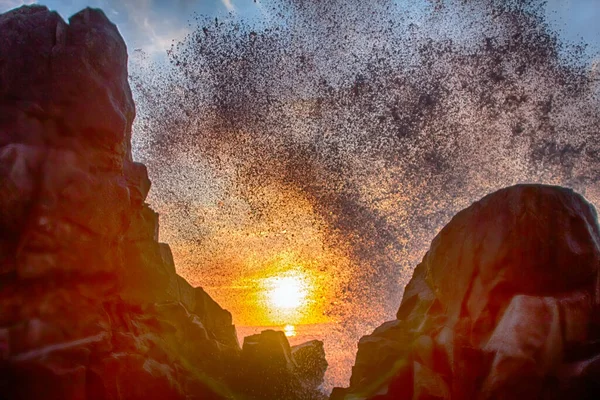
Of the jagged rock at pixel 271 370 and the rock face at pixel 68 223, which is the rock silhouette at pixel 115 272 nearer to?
the rock face at pixel 68 223

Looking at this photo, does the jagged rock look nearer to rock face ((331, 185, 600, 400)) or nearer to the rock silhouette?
the rock silhouette

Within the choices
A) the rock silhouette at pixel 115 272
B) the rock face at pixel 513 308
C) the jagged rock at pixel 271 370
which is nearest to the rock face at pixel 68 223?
the rock silhouette at pixel 115 272

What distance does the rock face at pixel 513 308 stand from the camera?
45.9 ft

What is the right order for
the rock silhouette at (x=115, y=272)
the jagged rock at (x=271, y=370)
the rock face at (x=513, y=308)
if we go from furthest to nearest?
the jagged rock at (x=271, y=370)
the rock silhouette at (x=115, y=272)
the rock face at (x=513, y=308)

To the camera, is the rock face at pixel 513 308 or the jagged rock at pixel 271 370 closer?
the rock face at pixel 513 308

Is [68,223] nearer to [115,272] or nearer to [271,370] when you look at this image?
[115,272]

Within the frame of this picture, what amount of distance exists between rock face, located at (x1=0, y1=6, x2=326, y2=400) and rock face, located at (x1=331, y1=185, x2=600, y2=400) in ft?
43.5

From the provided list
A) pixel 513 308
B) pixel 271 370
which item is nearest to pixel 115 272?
pixel 513 308

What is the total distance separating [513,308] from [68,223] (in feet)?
59.7

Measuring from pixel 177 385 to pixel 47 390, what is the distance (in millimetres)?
7444

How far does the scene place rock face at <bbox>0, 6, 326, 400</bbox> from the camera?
15281 millimetres

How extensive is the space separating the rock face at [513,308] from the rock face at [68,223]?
43.5ft

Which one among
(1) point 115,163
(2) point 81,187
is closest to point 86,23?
(1) point 115,163

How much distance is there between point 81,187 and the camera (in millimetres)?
17422
